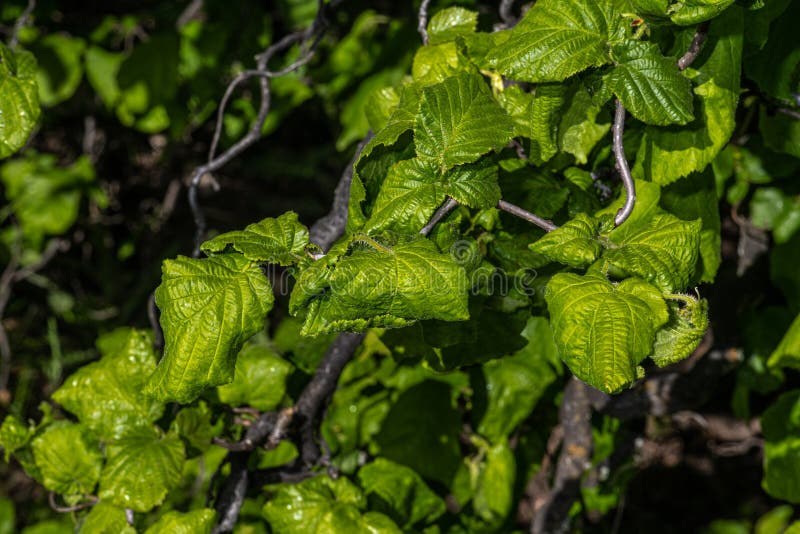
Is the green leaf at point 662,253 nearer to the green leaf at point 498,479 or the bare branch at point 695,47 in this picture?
the bare branch at point 695,47

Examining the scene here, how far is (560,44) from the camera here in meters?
0.98

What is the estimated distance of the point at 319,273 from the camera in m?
0.86

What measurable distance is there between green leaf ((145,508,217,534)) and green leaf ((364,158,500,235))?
1.90 ft

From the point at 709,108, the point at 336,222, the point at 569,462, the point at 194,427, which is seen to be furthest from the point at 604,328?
the point at 569,462

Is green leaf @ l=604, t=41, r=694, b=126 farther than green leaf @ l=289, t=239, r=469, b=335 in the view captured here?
Yes

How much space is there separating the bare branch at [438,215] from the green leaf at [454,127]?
0.05 metres

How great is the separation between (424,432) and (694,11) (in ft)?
3.68

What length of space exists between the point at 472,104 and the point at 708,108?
35cm

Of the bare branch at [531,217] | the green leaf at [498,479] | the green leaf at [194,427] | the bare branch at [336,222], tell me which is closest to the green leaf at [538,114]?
the bare branch at [531,217]

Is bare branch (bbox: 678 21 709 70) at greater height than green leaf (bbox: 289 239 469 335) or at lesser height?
greater

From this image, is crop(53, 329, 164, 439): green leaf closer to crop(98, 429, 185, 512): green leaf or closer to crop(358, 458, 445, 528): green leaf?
crop(98, 429, 185, 512): green leaf

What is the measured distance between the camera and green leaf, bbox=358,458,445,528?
1525mm

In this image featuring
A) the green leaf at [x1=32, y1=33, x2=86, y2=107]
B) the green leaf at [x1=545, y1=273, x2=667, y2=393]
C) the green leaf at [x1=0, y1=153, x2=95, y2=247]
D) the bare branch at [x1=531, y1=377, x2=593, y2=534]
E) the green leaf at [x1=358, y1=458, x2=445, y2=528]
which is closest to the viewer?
the green leaf at [x1=545, y1=273, x2=667, y2=393]

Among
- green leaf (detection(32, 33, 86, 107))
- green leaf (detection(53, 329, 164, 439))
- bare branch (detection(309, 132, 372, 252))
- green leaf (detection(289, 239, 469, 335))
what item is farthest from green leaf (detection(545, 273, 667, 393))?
green leaf (detection(32, 33, 86, 107))
